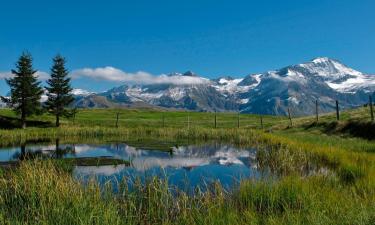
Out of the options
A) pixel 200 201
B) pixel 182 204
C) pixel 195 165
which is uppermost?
pixel 200 201

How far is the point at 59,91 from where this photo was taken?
70750mm

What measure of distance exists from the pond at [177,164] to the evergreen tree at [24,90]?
27.5m

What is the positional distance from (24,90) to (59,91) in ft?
18.8

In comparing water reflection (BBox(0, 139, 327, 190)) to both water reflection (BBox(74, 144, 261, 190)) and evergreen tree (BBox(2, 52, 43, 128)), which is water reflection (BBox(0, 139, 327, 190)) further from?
evergreen tree (BBox(2, 52, 43, 128))

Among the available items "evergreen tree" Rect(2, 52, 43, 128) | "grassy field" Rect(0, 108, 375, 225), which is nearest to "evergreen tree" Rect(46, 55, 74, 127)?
"evergreen tree" Rect(2, 52, 43, 128)

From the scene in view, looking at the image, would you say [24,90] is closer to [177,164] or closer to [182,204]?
[177,164]

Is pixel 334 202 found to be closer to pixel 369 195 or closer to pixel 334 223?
pixel 369 195

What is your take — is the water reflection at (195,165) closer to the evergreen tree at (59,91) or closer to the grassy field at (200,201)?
the grassy field at (200,201)

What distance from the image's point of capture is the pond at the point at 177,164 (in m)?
20.8

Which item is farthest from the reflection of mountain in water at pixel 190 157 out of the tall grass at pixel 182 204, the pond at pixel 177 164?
the tall grass at pixel 182 204

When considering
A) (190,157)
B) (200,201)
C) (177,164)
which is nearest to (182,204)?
(200,201)

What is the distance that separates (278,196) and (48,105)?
208 ft

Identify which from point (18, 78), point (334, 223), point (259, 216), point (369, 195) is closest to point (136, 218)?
point (259, 216)

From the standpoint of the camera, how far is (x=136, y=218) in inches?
468
